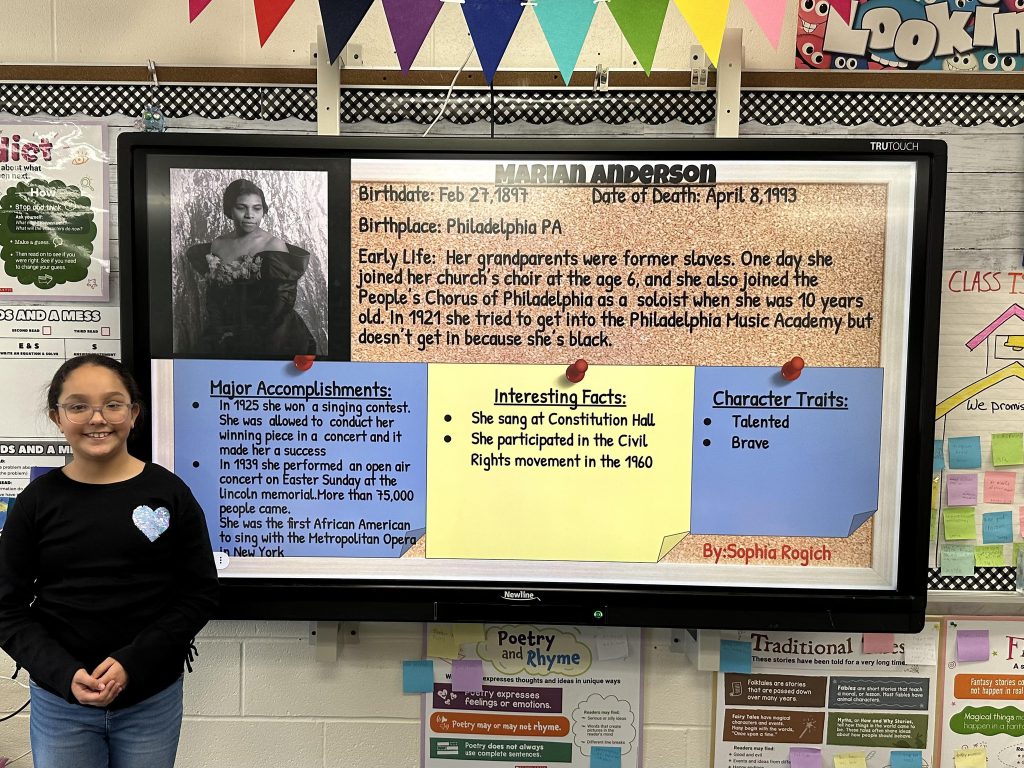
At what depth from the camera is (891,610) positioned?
1.25 metres

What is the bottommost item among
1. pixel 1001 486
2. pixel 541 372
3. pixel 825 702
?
pixel 825 702

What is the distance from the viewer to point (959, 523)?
54.9 inches

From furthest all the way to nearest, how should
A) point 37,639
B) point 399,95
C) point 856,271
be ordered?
point 399,95 → point 856,271 → point 37,639

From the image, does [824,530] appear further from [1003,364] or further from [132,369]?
[132,369]

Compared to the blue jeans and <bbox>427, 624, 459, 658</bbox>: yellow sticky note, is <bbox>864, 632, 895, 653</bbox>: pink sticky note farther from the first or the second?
the blue jeans

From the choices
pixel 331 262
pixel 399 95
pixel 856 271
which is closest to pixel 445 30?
pixel 399 95

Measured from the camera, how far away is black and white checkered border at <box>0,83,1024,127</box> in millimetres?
1339

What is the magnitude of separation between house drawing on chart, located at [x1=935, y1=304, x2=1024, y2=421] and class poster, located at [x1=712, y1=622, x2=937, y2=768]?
1.76 feet

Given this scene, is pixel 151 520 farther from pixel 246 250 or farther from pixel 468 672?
pixel 468 672

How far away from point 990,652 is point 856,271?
2.94 feet

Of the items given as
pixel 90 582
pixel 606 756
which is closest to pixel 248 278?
pixel 90 582

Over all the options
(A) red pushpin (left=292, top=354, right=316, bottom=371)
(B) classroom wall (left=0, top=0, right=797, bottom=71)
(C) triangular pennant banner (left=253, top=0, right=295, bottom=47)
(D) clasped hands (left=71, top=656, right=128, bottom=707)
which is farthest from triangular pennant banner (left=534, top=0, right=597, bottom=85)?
(D) clasped hands (left=71, top=656, right=128, bottom=707)

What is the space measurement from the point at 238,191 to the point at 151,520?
2.01ft

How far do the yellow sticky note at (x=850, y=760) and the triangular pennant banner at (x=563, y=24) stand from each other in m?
1.53
